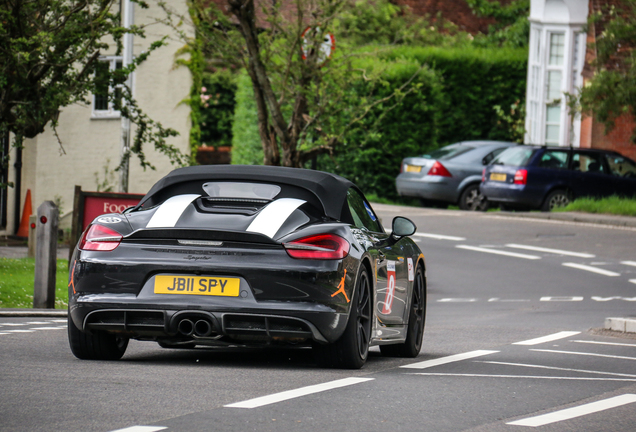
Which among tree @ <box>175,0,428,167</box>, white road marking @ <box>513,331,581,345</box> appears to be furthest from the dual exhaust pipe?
tree @ <box>175,0,428,167</box>

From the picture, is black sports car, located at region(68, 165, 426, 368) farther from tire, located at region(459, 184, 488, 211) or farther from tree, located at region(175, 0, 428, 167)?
tire, located at region(459, 184, 488, 211)

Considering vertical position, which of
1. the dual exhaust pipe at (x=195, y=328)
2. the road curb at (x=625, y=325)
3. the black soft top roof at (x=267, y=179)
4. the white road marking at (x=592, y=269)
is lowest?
the road curb at (x=625, y=325)

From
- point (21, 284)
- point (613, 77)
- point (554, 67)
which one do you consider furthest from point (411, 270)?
point (554, 67)

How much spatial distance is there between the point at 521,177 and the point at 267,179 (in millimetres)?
18515

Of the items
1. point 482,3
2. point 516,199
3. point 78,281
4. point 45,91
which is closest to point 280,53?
point 45,91

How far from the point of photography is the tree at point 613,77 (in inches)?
1053

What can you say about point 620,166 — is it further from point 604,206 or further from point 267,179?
point 267,179

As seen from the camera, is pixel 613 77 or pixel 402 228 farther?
pixel 613 77

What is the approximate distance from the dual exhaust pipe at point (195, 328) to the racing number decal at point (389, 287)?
1.54 m

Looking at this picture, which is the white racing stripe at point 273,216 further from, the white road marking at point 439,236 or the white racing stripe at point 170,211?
the white road marking at point 439,236

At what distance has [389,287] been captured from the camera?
860 cm

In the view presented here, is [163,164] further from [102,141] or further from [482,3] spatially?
[482,3]

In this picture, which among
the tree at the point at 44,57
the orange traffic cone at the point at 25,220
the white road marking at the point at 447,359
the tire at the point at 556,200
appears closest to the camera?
the white road marking at the point at 447,359

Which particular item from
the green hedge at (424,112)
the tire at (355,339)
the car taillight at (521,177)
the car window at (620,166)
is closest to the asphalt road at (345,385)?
the tire at (355,339)
